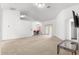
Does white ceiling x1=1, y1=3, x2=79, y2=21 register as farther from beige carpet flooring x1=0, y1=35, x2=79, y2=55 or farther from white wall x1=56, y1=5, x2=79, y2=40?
beige carpet flooring x1=0, y1=35, x2=79, y2=55

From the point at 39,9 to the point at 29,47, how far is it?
0.62 m

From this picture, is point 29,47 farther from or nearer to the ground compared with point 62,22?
nearer to the ground

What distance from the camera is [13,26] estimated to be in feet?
6.05

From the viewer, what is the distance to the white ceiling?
1793 mm

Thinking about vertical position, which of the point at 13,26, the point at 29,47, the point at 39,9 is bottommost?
the point at 29,47

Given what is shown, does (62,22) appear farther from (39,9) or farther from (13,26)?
(13,26)

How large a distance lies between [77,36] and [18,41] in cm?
91

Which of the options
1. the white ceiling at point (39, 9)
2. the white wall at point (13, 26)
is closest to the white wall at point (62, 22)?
the white ceiling at point (39, 9)

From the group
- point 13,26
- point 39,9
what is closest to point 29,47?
point 13,26

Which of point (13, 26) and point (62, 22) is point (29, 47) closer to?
point (13, 26)

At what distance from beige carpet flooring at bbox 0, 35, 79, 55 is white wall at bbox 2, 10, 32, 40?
3.3 inches

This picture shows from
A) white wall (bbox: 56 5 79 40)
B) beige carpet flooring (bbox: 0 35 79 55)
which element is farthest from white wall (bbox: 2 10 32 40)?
white wall (bbox: 56 5 79 40)

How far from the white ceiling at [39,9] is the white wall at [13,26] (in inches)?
3.7
